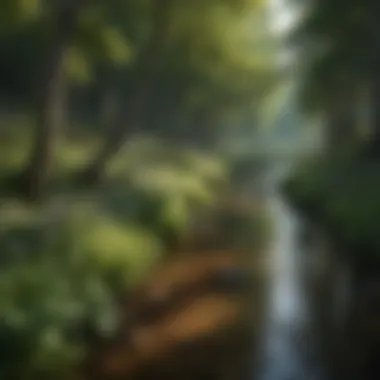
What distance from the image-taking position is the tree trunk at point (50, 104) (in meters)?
2.71

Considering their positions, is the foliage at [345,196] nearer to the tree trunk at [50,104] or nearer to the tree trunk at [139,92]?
the tree trunk at [139,92]

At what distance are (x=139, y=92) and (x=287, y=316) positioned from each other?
3.53 feet

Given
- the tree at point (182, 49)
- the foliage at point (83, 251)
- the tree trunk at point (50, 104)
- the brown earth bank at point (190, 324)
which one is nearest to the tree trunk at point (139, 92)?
the tree at point (182, 49)

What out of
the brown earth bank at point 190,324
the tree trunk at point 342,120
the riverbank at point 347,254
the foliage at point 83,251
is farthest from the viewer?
the tree trunk at point 342,120

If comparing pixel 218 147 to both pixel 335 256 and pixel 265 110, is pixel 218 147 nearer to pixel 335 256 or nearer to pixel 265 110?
pixel 265 110

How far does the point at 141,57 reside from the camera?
300 centimetres

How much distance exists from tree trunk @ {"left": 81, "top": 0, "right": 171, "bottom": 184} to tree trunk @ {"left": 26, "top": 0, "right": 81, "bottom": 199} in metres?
0.20

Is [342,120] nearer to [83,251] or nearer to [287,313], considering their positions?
[287,313]

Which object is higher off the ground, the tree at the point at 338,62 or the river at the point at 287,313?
the tree at the point at 338,62

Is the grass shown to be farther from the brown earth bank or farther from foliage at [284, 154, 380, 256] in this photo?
foliage at [284, 154, 380, 256]

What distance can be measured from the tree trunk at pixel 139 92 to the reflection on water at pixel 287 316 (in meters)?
0.86

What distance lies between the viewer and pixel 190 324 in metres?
2.74

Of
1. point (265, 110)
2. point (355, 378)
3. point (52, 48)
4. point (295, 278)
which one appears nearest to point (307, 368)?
point (355, 378)

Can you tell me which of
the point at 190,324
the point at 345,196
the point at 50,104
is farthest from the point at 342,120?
the point at 50,104
